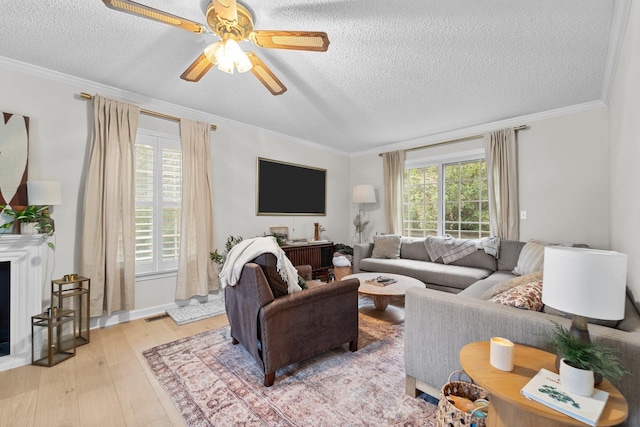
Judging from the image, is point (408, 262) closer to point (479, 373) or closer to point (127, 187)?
point (479, 373)

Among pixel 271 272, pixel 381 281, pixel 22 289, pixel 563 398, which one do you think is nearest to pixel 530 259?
pixel 381 281

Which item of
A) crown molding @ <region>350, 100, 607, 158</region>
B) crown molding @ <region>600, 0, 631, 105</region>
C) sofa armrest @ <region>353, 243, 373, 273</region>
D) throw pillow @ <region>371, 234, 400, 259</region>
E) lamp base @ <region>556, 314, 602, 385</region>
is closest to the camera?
lamp base @ <region>556, 314, 602, 385</region>

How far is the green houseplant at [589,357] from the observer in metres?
0.96

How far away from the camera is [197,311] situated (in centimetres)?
327

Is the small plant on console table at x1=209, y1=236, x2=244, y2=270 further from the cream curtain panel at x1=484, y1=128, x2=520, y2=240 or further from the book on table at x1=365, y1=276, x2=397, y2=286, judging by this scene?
the cream curtain panel at x1=484, y1=128, x2=520, y2=240

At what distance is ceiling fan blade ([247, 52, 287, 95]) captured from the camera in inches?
77.0

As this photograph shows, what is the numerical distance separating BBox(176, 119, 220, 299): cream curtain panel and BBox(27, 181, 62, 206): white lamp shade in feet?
3.84

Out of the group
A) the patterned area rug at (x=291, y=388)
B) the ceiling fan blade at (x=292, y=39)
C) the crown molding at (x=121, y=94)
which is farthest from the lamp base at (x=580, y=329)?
the crown molding at (x=121, y=94)

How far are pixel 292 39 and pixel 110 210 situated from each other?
2508mm

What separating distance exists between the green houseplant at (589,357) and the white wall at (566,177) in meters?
2.97

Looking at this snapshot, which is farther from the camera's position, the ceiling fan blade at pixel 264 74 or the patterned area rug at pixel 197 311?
the patterned area rug at pixel 197 311

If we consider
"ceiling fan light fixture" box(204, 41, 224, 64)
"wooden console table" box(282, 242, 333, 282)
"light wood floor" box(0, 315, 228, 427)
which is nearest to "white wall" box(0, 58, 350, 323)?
"wooden console table" box(282, 242, 333, 282)

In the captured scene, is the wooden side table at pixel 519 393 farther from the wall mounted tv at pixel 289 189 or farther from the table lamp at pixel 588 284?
the wall mounted tv at pixel 289 189

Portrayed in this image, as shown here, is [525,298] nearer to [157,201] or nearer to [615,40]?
[615,40]
